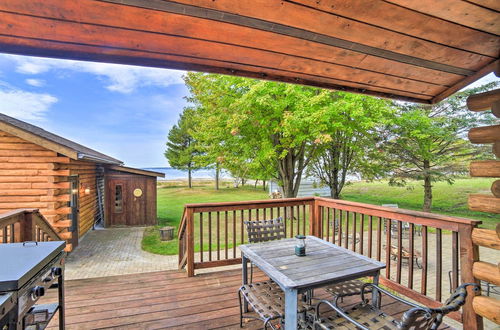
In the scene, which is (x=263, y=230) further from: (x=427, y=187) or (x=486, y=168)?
(x=427, y=187)

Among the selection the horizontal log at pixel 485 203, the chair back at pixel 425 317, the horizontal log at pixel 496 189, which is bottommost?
the chair back at pixel 425 317

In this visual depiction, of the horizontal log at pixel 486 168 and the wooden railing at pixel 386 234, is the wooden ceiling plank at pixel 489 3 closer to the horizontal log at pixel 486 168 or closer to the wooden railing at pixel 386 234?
the horizontal log at pixel 486 168

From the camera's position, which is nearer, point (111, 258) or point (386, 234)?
point (386, 234)

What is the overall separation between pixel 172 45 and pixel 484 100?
8.70 ft

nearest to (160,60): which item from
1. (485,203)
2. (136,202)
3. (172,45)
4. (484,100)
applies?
(172,45)

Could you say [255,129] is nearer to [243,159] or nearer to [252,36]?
[243,159]

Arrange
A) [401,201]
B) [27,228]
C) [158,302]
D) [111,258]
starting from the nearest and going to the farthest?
[158,302] → [27,228] → [111,258] → [401,201]

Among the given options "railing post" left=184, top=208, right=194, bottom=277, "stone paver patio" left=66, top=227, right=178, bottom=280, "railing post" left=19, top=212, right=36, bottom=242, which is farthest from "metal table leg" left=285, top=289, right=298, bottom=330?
"stone paver patio" left=66, top=227, right=178, bottom=280

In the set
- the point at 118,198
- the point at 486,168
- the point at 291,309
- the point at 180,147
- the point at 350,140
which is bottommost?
the point at 118,198

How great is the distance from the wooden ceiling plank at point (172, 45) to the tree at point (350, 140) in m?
4.96

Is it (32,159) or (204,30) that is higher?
(204,30)

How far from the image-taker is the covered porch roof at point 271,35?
4.83 feet

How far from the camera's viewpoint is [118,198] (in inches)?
444

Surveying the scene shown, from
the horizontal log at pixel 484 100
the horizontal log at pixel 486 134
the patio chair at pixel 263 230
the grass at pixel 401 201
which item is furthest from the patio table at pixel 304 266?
the grass at pixel 401 201
